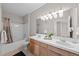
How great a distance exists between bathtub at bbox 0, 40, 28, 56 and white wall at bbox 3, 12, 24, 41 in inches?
4.2

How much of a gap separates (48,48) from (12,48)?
29.0 inches

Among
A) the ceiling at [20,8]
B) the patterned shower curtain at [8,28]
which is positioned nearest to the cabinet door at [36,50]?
the patterned shower curtain at [8,28]

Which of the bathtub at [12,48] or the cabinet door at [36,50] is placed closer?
the bathtub at [12,48]

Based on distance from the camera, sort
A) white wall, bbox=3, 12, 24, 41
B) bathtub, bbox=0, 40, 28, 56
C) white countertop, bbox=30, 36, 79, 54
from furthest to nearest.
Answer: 1. white wall, bbox=3, 12, 24, 41
2. bathtub, bbox=0, 40, 28, 56
3. white countertop, bbox=30, 36, 79, 54

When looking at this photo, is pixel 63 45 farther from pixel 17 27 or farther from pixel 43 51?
pixel 17 27

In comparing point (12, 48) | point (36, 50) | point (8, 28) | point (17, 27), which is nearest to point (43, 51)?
point (36, 50)

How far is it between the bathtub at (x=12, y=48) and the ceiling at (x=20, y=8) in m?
0.61

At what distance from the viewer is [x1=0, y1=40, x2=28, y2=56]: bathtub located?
6.45ft

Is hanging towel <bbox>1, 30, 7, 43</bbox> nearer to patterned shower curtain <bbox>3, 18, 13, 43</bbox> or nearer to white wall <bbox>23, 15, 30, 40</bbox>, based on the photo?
patterned shower curtain <bbox>3, 18, 13, 43</bbox>

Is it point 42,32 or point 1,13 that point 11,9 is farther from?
point 42,32

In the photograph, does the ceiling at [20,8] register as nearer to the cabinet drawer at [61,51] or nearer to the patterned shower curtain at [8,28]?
the patterned shower curtain at [8,28]

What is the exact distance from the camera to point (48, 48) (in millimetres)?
2070

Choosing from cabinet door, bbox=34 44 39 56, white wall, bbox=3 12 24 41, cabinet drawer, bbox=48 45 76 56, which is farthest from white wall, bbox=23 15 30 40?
cabinet drawer, bbox=48 45 76 56

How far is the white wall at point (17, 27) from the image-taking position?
6.85 feet
